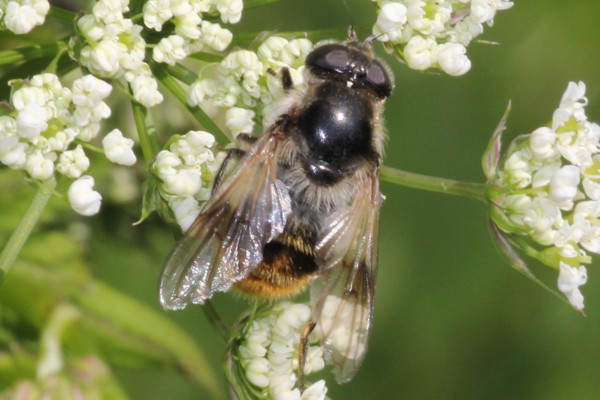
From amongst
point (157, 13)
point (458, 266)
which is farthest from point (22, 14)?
point (458, 266)

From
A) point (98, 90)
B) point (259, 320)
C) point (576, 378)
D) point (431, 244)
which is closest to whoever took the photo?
point (98, 90)

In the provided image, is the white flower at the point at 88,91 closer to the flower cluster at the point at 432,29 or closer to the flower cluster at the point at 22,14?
the flower cluster at the point at 22,14

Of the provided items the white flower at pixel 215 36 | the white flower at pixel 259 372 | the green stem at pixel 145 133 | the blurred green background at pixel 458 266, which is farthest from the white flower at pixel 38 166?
the blurred green background at pixel 458 266

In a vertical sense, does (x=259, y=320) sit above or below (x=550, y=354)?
above

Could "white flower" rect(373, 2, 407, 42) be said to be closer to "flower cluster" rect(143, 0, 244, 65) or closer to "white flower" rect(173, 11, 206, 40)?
"flower cluster" rect(143, 0, 244, 65)

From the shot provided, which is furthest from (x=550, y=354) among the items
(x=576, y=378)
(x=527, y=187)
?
(x=527, y=187)

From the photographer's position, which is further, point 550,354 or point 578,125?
point 550,354

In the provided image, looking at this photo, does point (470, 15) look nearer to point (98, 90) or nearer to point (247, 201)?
point (247, 201)

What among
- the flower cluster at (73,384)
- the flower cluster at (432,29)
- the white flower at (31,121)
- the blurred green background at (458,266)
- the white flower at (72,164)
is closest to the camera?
the white flower at (31,121)
